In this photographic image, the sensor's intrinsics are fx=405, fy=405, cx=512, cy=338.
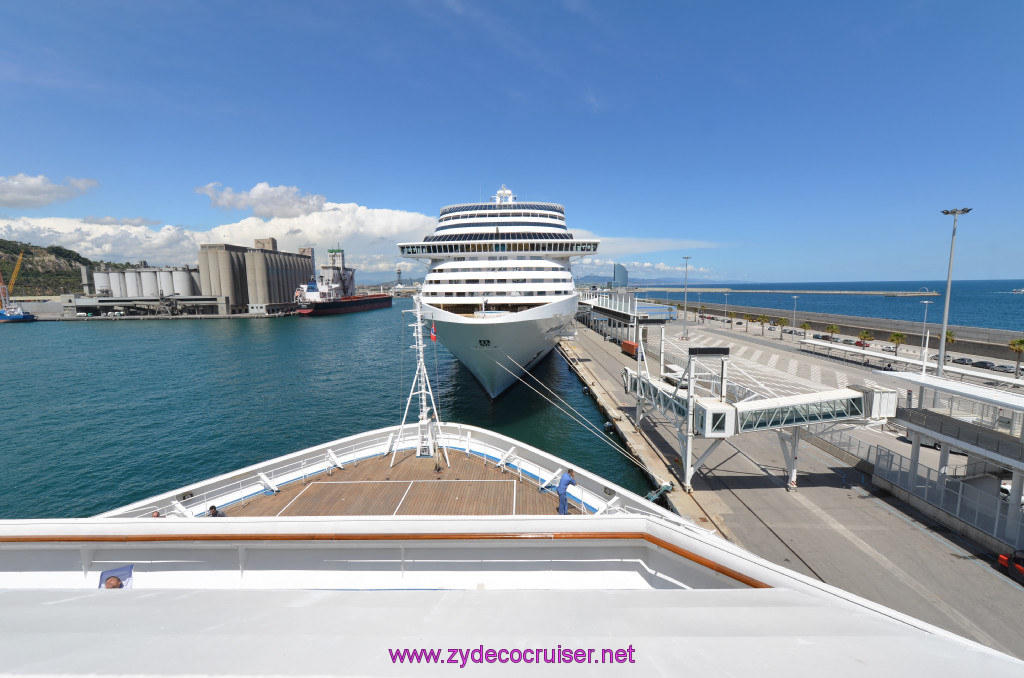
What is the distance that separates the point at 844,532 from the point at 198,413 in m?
40.3

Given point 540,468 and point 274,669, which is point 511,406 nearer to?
point 540,468

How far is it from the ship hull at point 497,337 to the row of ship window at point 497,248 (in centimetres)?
672

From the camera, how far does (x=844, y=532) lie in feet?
42.9

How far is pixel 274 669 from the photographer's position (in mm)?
1892

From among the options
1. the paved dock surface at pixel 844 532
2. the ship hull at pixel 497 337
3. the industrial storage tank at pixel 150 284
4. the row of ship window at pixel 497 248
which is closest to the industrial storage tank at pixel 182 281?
the industrial storage tank at pixel 150 284

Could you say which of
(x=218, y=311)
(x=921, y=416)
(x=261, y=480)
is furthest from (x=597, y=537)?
(x=218, y=311)

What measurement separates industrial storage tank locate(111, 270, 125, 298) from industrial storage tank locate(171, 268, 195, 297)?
17.2 m

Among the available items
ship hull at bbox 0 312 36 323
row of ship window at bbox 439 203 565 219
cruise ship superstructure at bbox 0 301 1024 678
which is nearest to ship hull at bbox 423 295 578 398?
row of ship window at bbox 439 203 565 219

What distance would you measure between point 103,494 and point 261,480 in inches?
571

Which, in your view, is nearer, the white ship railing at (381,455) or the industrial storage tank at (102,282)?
the white ship railing at (381,455)

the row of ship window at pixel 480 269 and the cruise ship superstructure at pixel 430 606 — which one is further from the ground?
the row of ship window at pixel 480 269

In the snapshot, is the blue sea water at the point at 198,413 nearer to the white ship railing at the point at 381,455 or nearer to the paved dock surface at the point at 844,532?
the paved dock surface at the point at 844,532

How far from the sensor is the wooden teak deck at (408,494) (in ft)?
37.1

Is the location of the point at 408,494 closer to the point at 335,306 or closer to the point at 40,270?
the point at 335,306
